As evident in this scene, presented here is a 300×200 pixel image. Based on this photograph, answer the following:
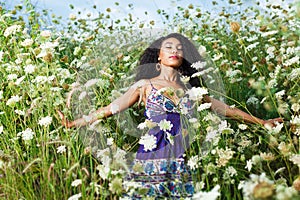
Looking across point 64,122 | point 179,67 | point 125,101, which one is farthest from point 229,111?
point 64,122

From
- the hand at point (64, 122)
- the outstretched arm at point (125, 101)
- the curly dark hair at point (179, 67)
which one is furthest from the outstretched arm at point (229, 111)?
the hand at point (64, 122)

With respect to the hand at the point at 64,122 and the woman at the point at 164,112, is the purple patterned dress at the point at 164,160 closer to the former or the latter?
the woman at the point at 164,112

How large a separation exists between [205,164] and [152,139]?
0.70ft

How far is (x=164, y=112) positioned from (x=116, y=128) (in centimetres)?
26

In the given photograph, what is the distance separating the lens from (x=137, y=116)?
2.39 metres

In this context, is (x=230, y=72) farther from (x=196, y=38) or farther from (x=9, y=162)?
(x=9, y=162)

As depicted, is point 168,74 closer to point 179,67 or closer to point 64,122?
point 179,67

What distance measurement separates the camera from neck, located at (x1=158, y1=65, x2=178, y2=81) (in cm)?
211

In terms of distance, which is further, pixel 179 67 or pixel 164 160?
pixel 179 67

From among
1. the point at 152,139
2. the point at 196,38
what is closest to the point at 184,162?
the point at 152,139

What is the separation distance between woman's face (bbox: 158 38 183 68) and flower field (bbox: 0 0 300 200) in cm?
9

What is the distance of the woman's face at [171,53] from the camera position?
2088 mm

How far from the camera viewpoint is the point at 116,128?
84.7 inches

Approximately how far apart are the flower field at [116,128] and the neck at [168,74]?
0.38ft
